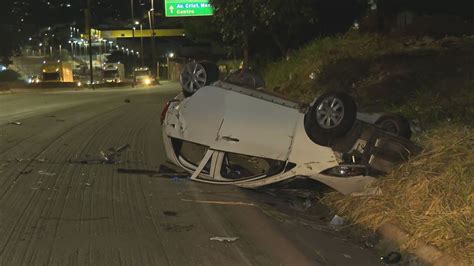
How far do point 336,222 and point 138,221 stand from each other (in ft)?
7.01

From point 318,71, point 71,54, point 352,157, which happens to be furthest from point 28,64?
point 352,157

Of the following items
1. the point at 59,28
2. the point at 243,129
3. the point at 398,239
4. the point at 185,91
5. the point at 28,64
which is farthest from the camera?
the point at 59,28

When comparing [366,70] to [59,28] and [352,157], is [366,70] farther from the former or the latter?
[59,28]

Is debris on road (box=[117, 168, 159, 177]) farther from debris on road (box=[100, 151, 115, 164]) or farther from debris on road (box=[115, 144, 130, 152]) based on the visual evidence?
debris on road (box=[115, 144, 130, 152])

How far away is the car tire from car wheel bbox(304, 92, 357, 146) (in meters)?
0.82

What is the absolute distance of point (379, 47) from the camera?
1516 cm

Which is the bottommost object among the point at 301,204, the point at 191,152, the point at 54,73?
the point at 54,73

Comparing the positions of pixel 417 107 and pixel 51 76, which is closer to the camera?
pixel 417 107

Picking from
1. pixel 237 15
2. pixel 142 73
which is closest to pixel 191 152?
pixel 237 15

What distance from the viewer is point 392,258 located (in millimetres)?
5117

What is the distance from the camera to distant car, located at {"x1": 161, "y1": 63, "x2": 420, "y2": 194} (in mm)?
6387

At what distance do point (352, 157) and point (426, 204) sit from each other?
→ 3.65ft

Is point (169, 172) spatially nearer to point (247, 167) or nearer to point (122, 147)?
point (247, 167)

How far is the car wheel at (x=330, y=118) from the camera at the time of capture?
20.8 ft
